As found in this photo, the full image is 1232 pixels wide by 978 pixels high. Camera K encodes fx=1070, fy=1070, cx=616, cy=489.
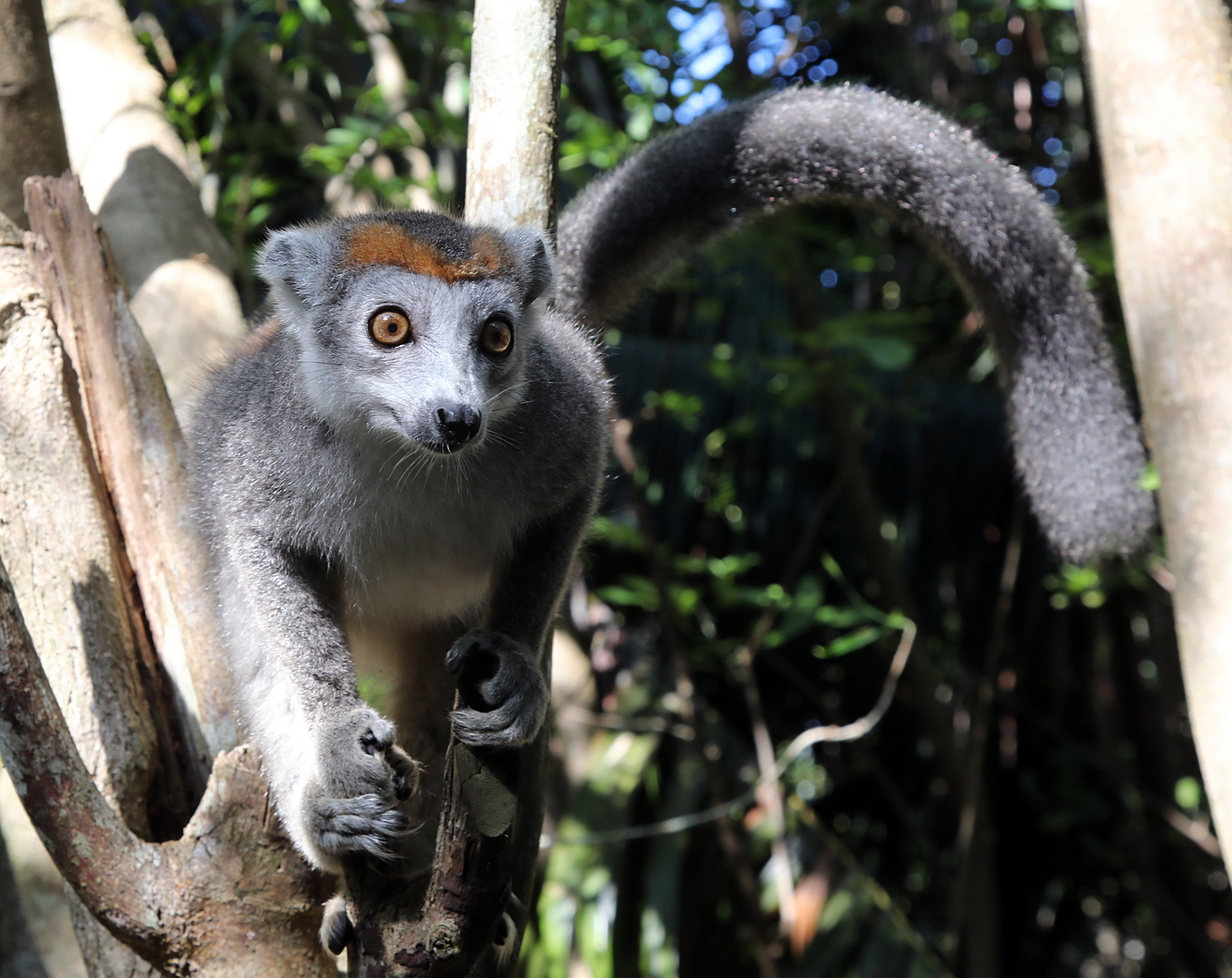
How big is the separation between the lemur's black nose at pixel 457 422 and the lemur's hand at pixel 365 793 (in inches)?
20.7

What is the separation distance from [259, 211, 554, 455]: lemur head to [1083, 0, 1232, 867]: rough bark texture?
1.29 metres

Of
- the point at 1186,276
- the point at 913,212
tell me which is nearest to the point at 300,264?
the point at 913,212

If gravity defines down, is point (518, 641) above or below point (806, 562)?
above

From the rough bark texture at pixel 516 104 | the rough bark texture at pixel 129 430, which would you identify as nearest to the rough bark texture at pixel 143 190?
the rough bark texture at pixel 129 430

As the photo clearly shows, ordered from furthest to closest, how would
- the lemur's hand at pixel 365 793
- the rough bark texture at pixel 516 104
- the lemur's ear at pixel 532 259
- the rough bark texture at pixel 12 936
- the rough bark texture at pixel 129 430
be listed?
the rough bark texture at pixel 12 936 → the rough bark texture at pixel 129 430 → the rough bark texture at pixel 516 104 → the lemur's ear at pixel 532 259 → the lemur's hand at pixel 365 793

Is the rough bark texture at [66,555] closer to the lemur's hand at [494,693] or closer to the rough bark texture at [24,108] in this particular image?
the rough bark texture at [24,108]

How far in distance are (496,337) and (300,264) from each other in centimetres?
44

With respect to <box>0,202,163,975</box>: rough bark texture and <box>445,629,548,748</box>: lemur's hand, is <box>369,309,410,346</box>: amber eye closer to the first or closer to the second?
<box>445,629,548,748</box>: lemur's hand

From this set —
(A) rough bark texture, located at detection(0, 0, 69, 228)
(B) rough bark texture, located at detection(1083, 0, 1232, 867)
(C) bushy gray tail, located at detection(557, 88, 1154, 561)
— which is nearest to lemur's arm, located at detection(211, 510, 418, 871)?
(C) bushy gray tail, located at detection(557, 88, 1154, 561)

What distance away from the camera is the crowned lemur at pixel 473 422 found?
2.00m

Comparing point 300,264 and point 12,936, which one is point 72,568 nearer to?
point 300,264

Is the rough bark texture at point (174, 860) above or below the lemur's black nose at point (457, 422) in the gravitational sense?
below

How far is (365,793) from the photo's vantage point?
1921mm

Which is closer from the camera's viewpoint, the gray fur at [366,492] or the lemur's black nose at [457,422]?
the lemur's black nose at [457,422]
